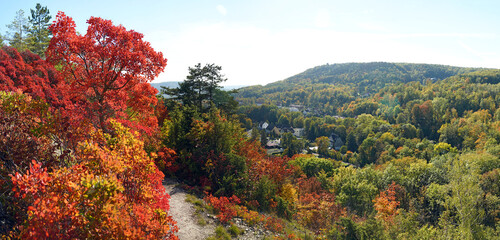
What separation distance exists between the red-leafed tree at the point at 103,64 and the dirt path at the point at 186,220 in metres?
4.77

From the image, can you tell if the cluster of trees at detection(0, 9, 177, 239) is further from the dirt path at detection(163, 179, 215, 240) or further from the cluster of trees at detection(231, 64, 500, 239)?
the cluster of trees at detection(231, 64, 500, 239)

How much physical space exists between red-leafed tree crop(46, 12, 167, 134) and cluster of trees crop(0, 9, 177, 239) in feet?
0.11

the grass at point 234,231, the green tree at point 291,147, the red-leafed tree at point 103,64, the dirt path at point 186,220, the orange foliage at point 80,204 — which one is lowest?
the green tree at point 291,147

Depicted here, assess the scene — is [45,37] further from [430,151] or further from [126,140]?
[430,151]

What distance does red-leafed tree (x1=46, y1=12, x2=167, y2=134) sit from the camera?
898 cm

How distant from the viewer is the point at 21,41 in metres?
37.7

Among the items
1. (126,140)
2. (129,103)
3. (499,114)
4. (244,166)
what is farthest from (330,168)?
(499,114)

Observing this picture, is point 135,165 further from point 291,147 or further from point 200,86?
point 291,147

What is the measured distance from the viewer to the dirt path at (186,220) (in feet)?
35.4

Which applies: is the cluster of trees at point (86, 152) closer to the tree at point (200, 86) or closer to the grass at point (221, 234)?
the grass at point (221, 234)

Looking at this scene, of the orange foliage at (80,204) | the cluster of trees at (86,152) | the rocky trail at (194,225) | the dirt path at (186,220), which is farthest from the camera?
the rocky trail at (194,225)

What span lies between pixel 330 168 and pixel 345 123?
90.5 meters

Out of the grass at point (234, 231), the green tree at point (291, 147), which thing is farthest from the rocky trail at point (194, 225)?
the green tree at point (291, 147)

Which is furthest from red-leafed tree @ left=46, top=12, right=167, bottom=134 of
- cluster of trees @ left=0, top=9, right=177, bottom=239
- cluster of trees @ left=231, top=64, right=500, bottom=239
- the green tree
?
the green tree
